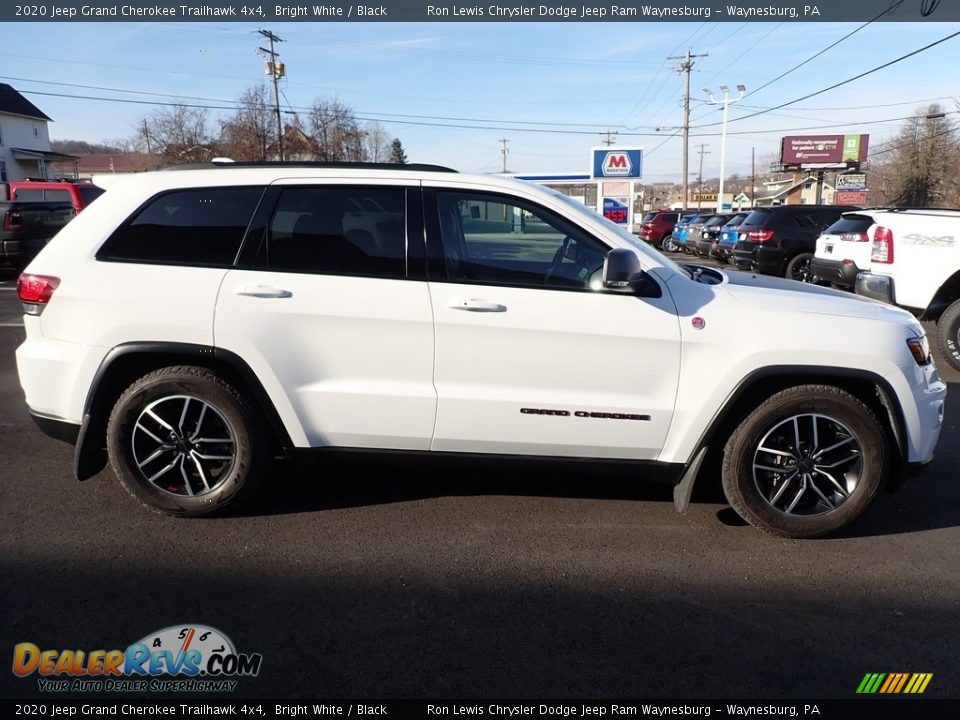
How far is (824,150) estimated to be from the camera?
74.4 metres

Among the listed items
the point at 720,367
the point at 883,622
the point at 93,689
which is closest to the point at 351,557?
the point at 93,689

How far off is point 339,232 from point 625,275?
1495mm

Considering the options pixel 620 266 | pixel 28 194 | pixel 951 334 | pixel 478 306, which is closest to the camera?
pixel 620 266

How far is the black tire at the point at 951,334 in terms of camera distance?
7574 millimetres

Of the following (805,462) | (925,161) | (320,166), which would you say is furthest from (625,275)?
(925,161)

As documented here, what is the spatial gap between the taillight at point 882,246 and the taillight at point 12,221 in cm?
1476

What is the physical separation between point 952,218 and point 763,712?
7.11 meters

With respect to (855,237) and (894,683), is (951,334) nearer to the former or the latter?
(855,237)

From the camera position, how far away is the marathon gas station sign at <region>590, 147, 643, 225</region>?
77.6 ft

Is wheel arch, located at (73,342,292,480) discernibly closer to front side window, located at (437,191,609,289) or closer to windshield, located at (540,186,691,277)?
front side window, located at (437,191,609,289)

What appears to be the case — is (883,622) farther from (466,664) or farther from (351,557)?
(351,557)

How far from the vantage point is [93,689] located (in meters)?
2.54

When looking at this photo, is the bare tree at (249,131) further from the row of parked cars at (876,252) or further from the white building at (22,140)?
the row of parked cars at (876,252)

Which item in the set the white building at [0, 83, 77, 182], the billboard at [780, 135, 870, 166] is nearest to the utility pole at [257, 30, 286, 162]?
the white building at [0, 83, 77, 182]
